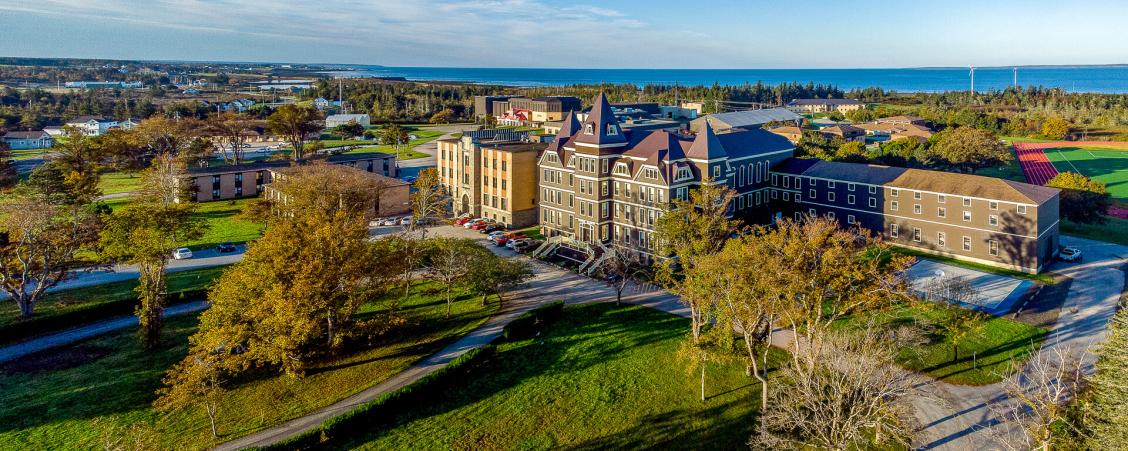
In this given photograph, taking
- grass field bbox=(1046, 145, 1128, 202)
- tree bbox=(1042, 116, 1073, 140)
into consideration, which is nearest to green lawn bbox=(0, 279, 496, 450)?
grass field bbox=(1046, 145, 1128, 202)

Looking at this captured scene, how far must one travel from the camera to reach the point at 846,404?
23281 millimetres

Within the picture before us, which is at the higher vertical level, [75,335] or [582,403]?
[75,335]

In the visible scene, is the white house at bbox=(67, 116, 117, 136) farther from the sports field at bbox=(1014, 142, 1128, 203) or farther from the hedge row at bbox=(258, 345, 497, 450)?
the sports field at bbox=(1014, 142, 1128, 203)

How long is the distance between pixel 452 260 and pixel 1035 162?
3707 inches

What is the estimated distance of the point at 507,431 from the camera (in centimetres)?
2655

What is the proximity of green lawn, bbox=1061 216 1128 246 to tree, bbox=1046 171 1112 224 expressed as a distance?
51.5 inches

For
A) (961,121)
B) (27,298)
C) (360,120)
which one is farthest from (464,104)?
(27,298)

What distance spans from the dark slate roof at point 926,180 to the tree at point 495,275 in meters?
29.6

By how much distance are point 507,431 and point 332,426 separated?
6913mm

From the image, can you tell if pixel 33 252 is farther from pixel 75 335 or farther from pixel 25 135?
pixel 25 135

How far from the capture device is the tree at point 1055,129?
384 feet

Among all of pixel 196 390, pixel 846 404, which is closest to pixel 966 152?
pixel 846 404

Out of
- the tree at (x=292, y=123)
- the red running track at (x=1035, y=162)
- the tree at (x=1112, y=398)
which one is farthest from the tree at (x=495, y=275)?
the red running track at (x=1035, y=162)

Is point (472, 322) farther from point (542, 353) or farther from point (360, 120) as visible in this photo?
point (360, 120)
